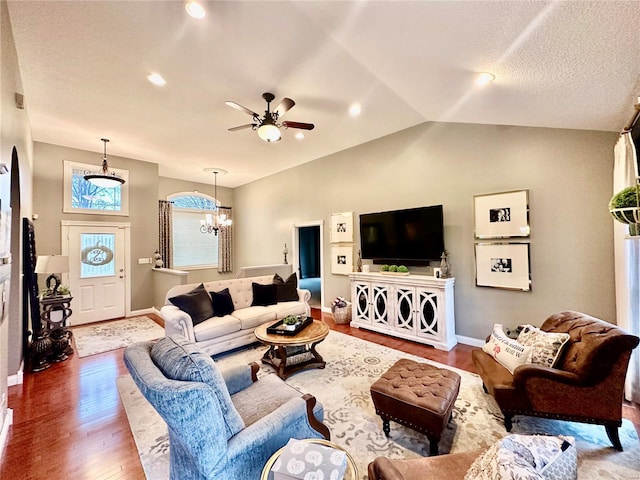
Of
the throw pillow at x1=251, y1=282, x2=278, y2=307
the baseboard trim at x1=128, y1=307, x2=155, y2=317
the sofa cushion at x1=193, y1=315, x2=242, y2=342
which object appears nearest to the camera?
the sofa cushion at x1=193, y1=315, x2=242, y2=342

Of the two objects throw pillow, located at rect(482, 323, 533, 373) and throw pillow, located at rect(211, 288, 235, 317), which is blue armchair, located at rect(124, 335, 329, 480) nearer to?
throw pillow, located at rect(482, 323, 533, 373)

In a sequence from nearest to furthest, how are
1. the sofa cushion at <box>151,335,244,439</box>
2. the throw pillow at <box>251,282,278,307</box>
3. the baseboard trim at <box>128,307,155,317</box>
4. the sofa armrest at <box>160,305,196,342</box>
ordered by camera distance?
the sofa cushion at <box>151,335,244,439</box>
the sofa armrest at <box>160,305,196,342</box>
the throw pillow at <box>251,282,278,307</box>
the baseboard trim at <box>128,307,155,317</box>

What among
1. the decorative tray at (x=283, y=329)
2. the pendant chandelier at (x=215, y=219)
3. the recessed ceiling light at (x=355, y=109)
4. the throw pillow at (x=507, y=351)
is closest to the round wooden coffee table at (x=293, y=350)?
the decorative tray at (x=283, y=329)

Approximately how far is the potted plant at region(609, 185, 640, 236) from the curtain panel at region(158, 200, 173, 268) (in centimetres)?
795

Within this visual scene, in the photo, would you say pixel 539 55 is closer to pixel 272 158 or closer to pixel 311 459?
pixel 311 459

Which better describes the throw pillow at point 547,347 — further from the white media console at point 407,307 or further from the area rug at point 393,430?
the white media console at point 407,307

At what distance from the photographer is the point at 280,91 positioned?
3.24 m

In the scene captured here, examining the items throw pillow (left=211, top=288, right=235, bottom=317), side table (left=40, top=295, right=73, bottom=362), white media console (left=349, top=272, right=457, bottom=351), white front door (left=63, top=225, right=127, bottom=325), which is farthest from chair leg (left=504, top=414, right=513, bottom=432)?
white front door (left=63, top=225, right=127, bottom=325)

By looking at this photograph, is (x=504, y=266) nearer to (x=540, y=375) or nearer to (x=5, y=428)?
(x=540, y=375)

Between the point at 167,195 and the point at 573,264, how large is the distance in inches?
333

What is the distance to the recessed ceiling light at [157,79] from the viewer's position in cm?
296

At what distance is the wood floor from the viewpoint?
184 centimetres

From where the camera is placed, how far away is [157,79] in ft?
9.93

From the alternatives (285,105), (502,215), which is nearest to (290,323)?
(285,105)
